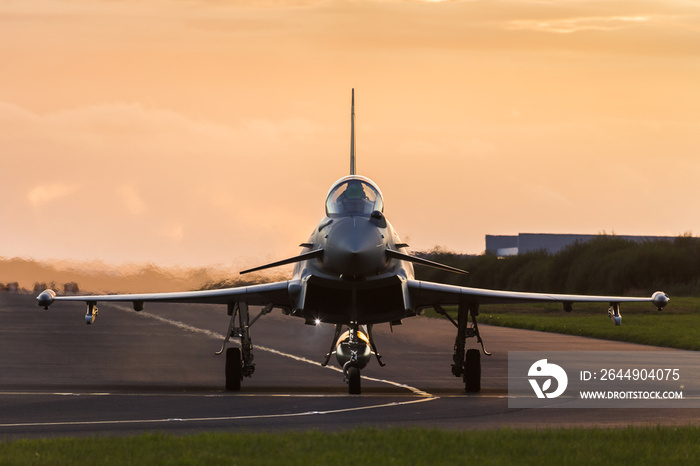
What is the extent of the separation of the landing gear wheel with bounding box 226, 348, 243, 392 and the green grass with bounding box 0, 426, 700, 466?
7502 mm

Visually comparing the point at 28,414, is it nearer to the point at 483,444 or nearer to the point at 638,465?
the point at 483,444

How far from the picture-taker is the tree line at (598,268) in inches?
3113

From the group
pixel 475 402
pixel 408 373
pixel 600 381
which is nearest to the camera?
pixel 475 402

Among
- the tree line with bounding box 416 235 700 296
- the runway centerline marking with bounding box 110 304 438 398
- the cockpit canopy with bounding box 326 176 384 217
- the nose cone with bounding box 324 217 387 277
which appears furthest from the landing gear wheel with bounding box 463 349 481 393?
the tree line with bounding box 416 235 700 296

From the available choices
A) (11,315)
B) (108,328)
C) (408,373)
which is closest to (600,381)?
(408,373)

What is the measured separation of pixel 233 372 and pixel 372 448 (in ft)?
29.8

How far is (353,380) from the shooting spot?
1891cm

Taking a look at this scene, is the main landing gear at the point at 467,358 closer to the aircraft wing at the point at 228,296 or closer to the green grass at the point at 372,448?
the aircraft wing at the point at 228,296

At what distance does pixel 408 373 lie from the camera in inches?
971

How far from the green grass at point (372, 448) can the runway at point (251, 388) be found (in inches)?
56.3

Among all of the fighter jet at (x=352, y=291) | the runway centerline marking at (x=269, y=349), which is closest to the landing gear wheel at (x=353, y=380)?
the fighter jet at (x=352, y=291)

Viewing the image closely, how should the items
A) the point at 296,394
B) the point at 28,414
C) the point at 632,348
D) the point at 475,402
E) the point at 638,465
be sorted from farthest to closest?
the point at 632,348, the point at 296,394, the point at 475,402, the point at 28,414, the point at 638,465

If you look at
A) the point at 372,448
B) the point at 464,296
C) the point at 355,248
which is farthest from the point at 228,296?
the point at 372,448

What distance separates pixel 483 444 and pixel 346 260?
22.7 ft
